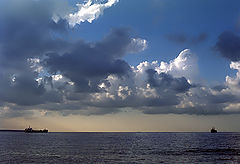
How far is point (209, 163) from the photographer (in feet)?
224

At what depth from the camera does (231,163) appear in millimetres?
67938

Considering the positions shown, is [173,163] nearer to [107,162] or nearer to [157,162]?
[157,162]

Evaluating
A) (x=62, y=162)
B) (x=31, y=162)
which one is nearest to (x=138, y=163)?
(x=62, y=162)

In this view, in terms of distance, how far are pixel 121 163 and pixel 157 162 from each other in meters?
9.02

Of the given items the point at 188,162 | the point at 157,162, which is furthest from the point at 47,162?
the point at 188,162

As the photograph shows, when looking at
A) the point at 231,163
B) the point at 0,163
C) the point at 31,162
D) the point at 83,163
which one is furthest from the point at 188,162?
the point at 0,163

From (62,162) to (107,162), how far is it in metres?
10.6

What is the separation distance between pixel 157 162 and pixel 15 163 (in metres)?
33.1

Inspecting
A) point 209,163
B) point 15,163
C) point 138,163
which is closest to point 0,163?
point 15,163

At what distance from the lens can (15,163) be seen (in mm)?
67875

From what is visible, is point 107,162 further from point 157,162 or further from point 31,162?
point 31,162

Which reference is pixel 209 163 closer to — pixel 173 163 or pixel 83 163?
pixel 173 163

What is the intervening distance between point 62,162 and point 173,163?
1026 inches

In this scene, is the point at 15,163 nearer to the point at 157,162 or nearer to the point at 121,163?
the point at 121,163
